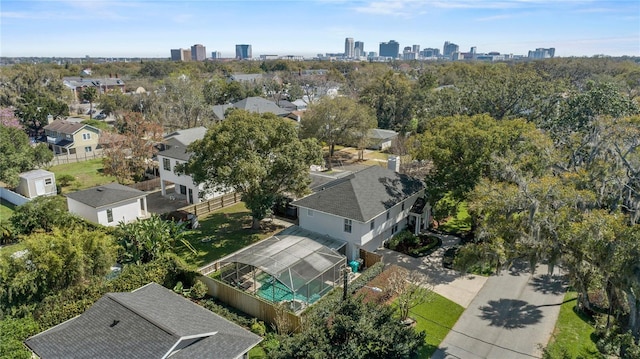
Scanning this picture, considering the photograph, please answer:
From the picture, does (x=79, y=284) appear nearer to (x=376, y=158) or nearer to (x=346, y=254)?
(x=346, y=254)

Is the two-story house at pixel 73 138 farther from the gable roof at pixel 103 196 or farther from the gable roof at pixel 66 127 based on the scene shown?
the gable roof at pixel 103 196

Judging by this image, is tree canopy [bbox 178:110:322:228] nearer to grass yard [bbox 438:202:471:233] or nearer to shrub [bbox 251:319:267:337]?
shrub [bbox 251:319:267:337]

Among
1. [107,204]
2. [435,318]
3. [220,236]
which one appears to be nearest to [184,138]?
[107,204]

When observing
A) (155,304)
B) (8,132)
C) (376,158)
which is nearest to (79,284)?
(155,304)

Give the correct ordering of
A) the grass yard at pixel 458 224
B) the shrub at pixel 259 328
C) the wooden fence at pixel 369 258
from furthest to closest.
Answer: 1. the grass yard at pixel 458 224
2. the wooden fence at pixel 369 258
3. the shrub at pixel 259 328

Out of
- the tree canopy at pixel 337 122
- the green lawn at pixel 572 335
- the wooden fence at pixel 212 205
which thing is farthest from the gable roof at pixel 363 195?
the tree canopy at pixel 337 122
